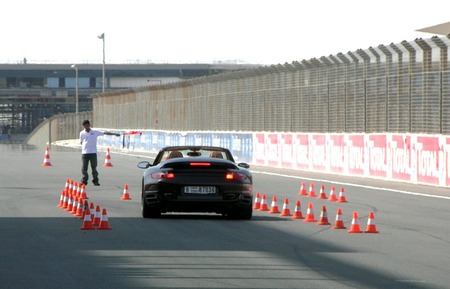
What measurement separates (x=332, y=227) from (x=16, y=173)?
2184 cm

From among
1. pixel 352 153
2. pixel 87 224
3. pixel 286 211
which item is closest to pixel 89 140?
pixel 352 153

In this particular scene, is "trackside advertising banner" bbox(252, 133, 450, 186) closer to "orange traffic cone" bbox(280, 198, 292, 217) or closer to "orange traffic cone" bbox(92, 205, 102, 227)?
"orange traffic cone" bbox(280, 198, 292, 217)

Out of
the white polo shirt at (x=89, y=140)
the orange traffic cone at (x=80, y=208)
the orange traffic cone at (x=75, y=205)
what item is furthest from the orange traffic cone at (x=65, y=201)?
the white polo shirt at (x=89, y=140)

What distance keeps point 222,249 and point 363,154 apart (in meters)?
21.2

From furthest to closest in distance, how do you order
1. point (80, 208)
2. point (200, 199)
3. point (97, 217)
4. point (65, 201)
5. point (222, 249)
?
1. point (65, 201)
2. point (80, 208)
3. point (200, 199)
4. point (97, 217)
5. point (222, 249)

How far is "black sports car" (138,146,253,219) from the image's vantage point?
18734mm

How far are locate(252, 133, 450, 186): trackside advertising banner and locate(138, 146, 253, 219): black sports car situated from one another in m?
10.8

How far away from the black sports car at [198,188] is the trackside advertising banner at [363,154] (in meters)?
10.8

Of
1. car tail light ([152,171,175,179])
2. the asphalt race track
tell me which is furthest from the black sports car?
the asphalt race track

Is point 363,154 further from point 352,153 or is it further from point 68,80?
point 68,80

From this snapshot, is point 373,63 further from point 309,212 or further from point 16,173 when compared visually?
point 309,212

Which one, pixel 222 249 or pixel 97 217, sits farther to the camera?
pixel 97 217

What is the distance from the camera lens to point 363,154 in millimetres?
35062

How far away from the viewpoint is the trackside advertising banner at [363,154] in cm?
2975
